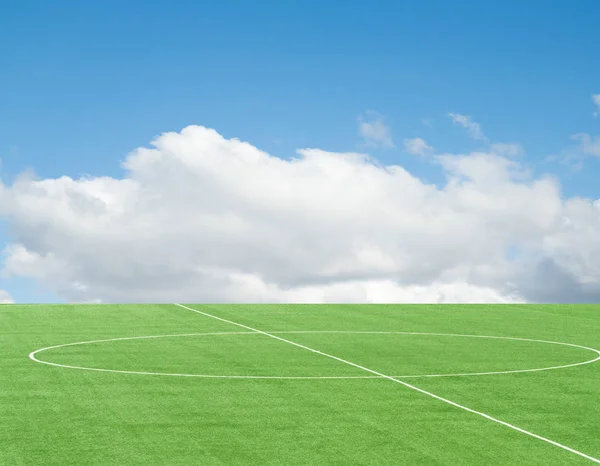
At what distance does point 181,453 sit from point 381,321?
13723mm

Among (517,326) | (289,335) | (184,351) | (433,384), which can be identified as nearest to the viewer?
(433,384)

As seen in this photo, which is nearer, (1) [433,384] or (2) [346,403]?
(2) [346,403]

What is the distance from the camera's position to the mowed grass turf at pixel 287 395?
11.1 m

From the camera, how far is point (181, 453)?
10922 millimetres

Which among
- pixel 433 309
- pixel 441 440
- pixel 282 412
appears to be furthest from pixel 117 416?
pixel 433 309

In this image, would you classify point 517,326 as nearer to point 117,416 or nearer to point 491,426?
point 491,426

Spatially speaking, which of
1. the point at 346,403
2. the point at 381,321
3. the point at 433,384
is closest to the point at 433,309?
the point at 381,321

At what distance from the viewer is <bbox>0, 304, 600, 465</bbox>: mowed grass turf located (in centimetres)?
1115

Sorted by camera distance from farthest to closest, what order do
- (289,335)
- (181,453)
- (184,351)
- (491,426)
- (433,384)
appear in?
(289,335) < (184,351) < (433,384) < (491,426) < (181,453)

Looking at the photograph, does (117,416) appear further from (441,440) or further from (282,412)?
(441,440)

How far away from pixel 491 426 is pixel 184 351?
763cm

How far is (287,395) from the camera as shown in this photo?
14.1 meters

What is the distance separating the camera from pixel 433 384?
15.2 meters

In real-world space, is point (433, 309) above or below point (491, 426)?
above
